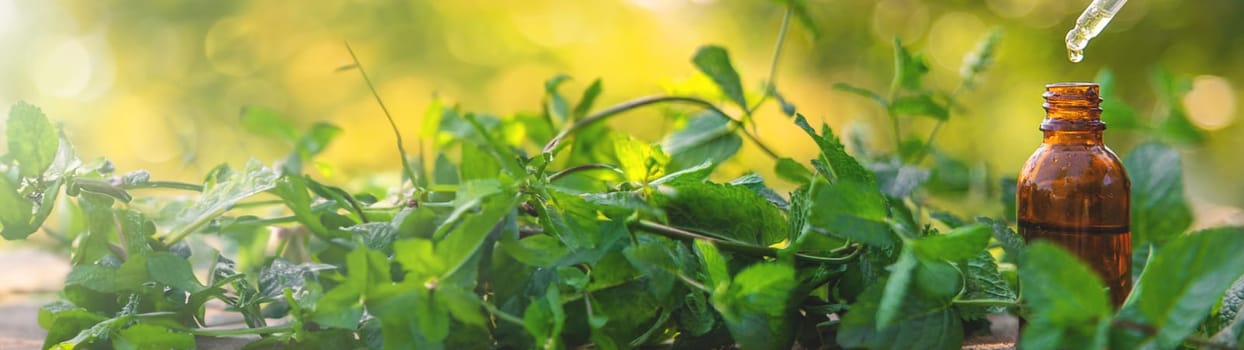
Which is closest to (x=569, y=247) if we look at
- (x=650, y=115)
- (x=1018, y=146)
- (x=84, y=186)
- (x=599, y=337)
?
(x=599, y=337)

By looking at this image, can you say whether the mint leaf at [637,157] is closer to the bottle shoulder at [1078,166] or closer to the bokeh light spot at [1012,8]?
the bottle shoulder at [1078,166]

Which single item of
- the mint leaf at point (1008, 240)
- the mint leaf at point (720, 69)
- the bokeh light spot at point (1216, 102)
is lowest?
the mint leaf at point (1008, 240)

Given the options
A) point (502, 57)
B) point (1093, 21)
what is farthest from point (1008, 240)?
point (502, 57)

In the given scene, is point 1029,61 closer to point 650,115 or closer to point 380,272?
point 650,115

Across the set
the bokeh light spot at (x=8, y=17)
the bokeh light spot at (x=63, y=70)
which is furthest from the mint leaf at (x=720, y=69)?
the bokeh light spot at (x=63, y=70)

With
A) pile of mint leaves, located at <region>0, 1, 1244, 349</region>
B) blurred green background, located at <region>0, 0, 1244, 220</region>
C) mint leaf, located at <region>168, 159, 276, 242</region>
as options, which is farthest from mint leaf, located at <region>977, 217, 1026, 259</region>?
blurred green background, located at <region>0, 0, 1244, 220</region>

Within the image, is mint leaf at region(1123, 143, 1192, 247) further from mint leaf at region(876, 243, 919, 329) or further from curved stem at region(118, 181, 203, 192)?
curved stem at region(118, 181, 203, 192)

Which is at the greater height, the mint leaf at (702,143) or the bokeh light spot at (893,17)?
the bokeh light spot at (893,17)
